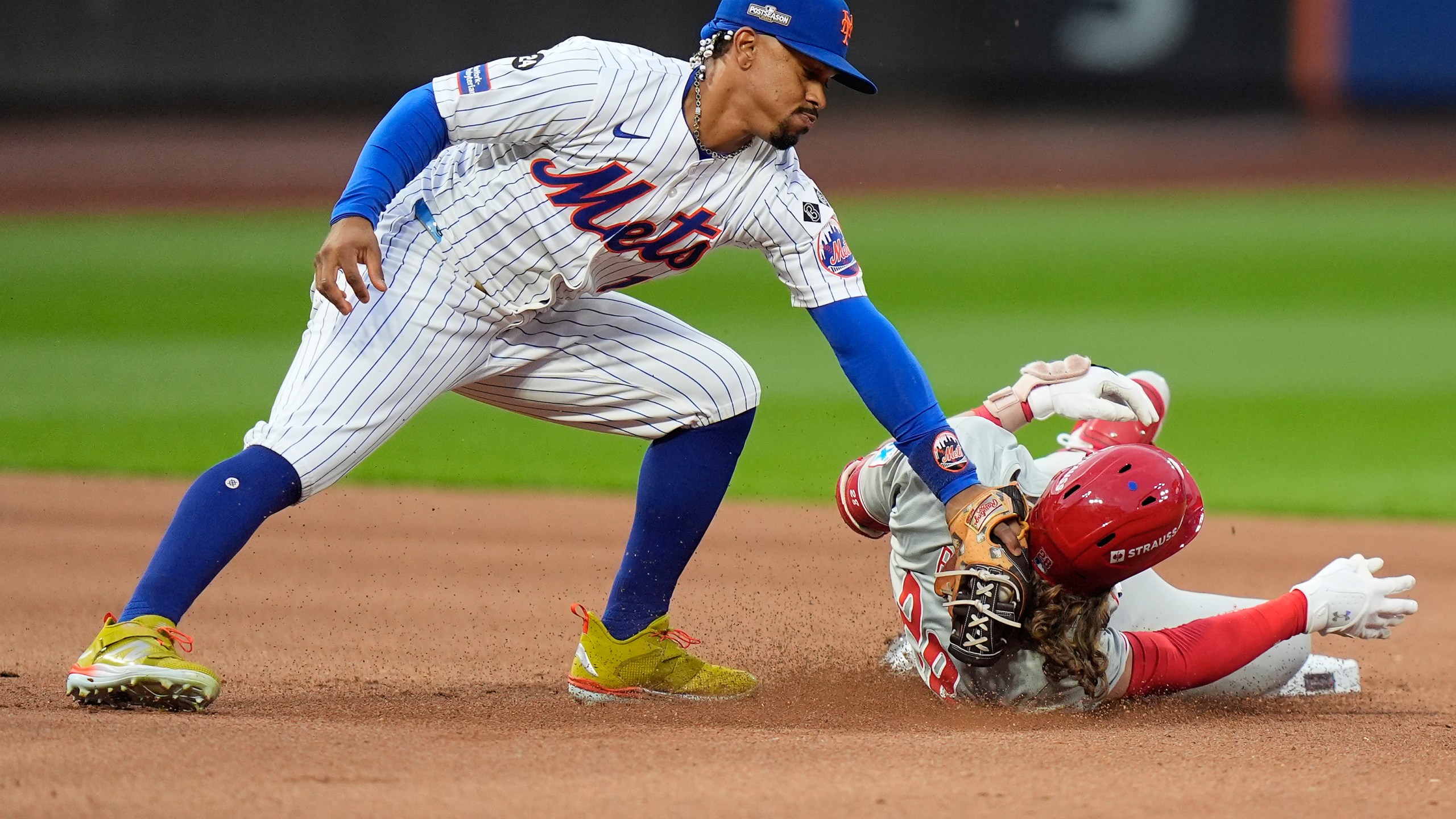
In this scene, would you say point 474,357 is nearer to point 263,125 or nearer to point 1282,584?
point 1282,584

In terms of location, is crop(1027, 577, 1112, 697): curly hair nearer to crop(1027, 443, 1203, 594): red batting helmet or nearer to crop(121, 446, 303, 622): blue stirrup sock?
crop(1027, 443, 1203, 594): red batting helmet

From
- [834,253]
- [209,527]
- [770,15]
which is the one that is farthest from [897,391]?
[209,527]

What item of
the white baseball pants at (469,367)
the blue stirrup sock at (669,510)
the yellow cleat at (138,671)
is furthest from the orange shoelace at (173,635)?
the blue stirrup sock at (669,510)

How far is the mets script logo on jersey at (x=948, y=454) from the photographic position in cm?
302

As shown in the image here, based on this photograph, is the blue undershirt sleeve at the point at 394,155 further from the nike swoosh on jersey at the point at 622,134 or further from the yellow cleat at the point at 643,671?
the yellow cleat at the point at 643,671

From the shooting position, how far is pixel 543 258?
3.12 metres

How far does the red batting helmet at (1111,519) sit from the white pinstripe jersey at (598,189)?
601mm

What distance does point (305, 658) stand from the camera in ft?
13.0

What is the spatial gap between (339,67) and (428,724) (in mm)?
13558

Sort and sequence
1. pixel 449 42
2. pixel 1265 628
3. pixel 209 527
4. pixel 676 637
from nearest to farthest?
pixel 209 527, pixel 1265 628, pixel 676 637, pixel 449 42

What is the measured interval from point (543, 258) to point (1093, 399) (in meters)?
1.22

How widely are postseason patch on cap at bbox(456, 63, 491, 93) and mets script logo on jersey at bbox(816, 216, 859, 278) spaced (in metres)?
0.73

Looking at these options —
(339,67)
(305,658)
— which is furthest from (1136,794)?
(339,67)

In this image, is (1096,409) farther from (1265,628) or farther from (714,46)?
(714,46)
